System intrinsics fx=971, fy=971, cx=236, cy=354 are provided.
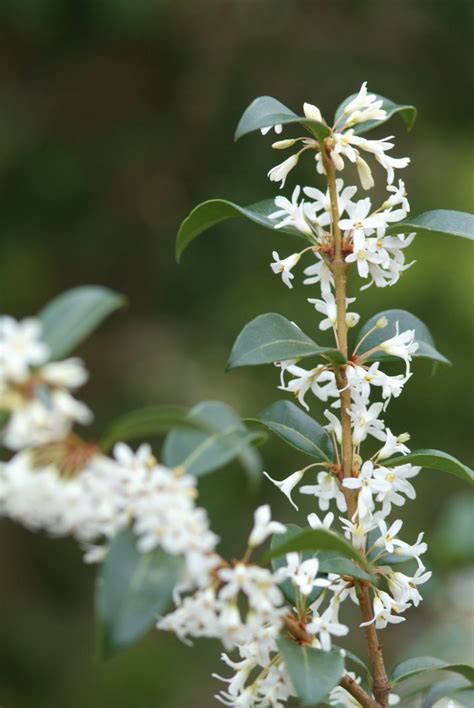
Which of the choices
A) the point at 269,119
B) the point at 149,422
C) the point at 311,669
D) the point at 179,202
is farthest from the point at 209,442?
the point at 179,202

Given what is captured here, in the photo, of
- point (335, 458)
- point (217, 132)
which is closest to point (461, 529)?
point (335, 458)

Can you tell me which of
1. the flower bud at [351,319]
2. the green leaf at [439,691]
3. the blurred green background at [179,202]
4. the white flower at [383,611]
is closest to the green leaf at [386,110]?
the flower bud at [351,319]

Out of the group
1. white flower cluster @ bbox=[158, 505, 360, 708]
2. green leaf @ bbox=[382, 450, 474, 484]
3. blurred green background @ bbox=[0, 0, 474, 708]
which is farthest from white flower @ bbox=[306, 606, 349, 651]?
blurred green background @ bbox=[0, 0, 474, 708]

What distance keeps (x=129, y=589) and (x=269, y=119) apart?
36cm

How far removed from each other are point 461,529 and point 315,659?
1058 mm

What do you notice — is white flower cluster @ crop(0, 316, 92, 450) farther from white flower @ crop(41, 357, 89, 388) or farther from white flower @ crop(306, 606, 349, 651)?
white flower @ crop(306, 606, 349, 651)

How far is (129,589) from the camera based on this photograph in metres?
0.50

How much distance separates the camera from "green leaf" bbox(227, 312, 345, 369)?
0.65 m

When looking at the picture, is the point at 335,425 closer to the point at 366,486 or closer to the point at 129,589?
the point at 366,486

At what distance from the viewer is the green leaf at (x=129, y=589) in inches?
19.1

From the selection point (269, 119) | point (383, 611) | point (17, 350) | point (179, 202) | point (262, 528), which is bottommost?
point (179, 202)

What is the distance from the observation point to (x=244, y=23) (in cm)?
333

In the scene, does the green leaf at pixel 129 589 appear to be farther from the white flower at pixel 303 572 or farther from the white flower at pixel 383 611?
the white flower at pixel 383 611

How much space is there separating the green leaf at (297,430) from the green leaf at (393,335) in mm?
71
